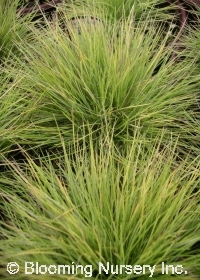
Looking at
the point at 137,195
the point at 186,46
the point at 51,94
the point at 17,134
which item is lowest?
the point at 137,195

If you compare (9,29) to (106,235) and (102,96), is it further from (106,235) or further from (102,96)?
(106,235)

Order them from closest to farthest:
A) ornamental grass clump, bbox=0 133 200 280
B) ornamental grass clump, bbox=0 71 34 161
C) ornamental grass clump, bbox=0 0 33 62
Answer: ornamental grass clump, bbox=0 133 200 280 < ornamental grass clump, bbox=0 71 34 161 < ornamental grass clump, bbox=0 0 33 62

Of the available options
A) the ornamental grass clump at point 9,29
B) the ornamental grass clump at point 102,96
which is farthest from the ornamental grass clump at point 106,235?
the ornamental grass clump at point 9,29

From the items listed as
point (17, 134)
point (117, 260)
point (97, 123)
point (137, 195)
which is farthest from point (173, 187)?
point (17, 134)

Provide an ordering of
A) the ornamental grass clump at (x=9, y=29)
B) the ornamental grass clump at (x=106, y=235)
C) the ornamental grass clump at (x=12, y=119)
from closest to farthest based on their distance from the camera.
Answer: the ornamental grass clump at (x=106, y=235), the ornamental grass clump at (x=12, y=119), the ornamental grass clump at (x=9, y=29)

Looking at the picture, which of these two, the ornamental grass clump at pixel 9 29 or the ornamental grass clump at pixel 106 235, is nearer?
the ornamental grass clump at pixel 106 235

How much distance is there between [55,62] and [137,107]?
28 centimetres

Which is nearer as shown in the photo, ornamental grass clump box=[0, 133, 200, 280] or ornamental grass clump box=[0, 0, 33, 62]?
ornamental grass clump box=[0, 133, 200, 280]

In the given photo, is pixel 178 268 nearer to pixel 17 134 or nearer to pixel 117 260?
pixel 117 260

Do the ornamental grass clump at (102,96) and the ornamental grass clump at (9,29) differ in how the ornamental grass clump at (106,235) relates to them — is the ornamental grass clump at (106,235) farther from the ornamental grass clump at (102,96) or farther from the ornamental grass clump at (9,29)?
the ornamental grass clump at (9,29)

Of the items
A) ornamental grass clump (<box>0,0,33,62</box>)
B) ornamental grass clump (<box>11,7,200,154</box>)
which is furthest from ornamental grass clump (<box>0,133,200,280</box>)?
ornamental grass clump (<box>0,0,33,62</box>)

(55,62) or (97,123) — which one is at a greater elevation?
(55,62)

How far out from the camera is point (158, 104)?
997mm

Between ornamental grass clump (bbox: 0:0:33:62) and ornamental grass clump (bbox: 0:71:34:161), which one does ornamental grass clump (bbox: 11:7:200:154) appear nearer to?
ornamental grass clump (bbox: 0:71:34:161)
